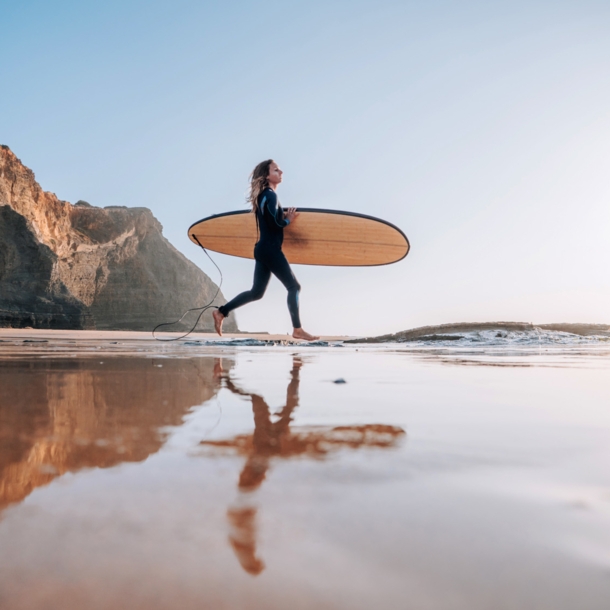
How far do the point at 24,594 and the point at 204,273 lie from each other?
2629 inches

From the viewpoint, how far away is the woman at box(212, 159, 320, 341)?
483cm

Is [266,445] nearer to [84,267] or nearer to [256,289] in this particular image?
[256,289]

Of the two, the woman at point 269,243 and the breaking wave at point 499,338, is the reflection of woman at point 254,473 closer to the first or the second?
the woman at point 269,243

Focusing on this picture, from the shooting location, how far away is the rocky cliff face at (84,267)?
3325 centimetres

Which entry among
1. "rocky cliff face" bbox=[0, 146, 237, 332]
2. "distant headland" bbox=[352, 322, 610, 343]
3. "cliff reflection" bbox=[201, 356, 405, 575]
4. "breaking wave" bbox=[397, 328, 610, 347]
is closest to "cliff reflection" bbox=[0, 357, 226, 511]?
"cliff reflection" bbox=[201, 356, 405, 575]

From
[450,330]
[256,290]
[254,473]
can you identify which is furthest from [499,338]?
→ [254,473]

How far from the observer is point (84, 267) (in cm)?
4678

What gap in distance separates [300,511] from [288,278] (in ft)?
14.3

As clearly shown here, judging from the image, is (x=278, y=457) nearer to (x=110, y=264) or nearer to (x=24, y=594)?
(x=24, y=594)

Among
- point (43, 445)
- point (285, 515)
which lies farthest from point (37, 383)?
point (285, 515)

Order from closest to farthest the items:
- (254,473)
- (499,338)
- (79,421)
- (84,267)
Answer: (254,473)
(79,421)
(499,338)
(84,267)

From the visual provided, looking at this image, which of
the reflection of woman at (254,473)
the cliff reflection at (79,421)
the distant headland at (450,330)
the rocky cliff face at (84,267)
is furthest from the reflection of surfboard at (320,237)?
the rocky cliff face at (84,267)

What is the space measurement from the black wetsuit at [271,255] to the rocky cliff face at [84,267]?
30968mm

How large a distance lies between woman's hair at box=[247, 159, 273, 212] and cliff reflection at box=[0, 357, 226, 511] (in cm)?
333
